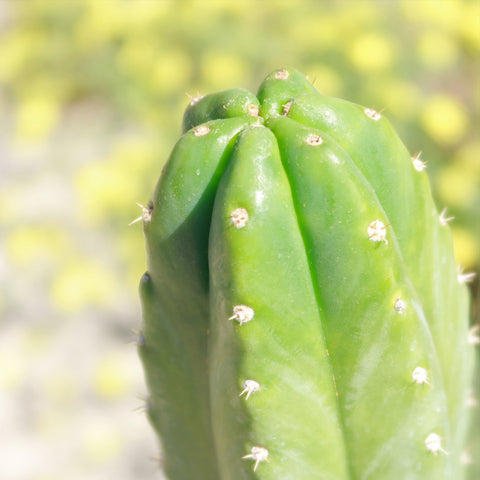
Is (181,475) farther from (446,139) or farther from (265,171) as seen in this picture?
(446,139)

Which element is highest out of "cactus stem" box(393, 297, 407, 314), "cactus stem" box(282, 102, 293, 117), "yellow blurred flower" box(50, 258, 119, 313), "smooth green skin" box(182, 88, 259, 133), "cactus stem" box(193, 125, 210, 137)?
"yellow blurred flower" box(50, 258, 119, 313)

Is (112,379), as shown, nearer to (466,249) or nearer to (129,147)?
(129,147)

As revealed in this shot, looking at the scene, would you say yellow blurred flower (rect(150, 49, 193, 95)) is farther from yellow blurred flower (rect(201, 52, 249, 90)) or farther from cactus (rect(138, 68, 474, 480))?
cactus (rect(138, 68, 474, 480))

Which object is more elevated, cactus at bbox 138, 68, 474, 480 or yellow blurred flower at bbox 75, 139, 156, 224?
yellow blurred flower at bbox 75, 139, 156, 224

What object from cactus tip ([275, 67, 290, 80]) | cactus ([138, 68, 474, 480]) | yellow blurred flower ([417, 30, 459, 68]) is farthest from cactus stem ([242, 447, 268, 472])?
yellow blurred flower ([417, 30, 459, 68])

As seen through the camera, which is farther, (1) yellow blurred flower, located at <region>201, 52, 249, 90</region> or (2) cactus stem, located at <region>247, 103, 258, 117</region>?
(1) yellow blurred flower, located at <region>201, 52, 249, 90</region>

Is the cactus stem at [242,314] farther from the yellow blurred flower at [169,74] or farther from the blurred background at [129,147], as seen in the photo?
the yellow blurred flower at [169,74]

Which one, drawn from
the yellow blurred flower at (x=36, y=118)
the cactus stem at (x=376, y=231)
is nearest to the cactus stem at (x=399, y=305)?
the cactus stem at (x=376, y=231)

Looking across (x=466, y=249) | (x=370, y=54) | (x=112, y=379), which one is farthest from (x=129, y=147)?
(x=466, y=249)

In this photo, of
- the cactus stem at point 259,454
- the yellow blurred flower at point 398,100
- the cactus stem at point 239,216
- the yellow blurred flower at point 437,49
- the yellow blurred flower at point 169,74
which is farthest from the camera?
the yellow blurred flower at point 169,74
